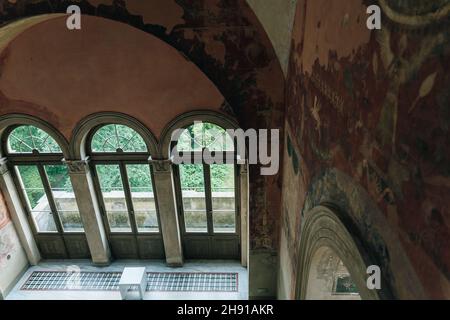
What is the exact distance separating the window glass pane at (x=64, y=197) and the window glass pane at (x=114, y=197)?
710 mm

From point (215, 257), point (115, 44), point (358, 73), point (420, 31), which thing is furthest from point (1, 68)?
point (420, 31)

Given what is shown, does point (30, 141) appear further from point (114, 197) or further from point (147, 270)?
point (147, 270)

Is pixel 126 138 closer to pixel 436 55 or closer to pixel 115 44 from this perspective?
pixel 115 44

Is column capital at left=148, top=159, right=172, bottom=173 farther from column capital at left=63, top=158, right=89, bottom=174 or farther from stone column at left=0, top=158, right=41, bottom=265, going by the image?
stone column at left=0, top=158, right=41, bottom=265

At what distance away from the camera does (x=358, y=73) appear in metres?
2.10

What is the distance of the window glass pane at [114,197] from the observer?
7621 millimetres

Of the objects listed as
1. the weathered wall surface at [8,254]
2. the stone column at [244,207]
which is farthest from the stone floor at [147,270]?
the stone column at [244,207]

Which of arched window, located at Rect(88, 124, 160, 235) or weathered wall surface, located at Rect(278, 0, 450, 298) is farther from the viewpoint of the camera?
arched window, located at Rect(88, 124, 160, 235)

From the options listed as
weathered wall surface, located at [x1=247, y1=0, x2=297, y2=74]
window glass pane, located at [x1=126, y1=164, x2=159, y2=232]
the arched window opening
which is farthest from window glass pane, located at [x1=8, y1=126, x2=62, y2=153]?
weathered wall surface, located at [x1=247, y1=0, x2=297, y2=74]

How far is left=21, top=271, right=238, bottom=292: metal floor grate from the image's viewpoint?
7.78 m

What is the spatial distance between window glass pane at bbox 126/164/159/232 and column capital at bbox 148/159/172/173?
1.13 feet

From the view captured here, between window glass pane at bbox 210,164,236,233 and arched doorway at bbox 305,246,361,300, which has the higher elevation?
arched doorway at bbox 305,246,361,300

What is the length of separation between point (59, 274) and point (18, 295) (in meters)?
0.88
